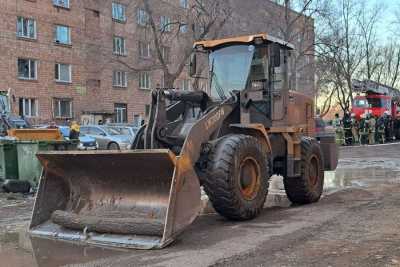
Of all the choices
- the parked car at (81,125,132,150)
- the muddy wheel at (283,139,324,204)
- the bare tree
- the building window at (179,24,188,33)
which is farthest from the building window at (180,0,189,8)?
the muddy wheel at (283,139,324,204)

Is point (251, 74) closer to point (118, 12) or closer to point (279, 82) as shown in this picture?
point (279, 82)

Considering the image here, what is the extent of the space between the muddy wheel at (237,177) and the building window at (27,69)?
97.9 feet

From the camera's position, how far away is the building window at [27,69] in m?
35.6

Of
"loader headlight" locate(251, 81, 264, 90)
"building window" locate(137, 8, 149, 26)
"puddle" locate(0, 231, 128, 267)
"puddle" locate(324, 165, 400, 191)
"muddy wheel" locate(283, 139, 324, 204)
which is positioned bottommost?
"puddle" locate(0, 231, 128, 267)

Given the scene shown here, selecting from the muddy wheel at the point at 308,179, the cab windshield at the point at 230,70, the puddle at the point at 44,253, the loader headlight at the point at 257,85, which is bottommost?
the puddle at the point at 44,253

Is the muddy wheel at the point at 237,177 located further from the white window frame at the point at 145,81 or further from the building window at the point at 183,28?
the white window frame at the point at 145,81

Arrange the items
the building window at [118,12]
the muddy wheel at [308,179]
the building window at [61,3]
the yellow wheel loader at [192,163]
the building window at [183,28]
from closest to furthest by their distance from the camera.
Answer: the yellow wheel loader at [192,163]
the muddy wheel at [308,179]
the building window at [183,28]
the building window at [61,3]
the building window at [118,12]

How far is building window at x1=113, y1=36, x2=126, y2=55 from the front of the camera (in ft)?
142

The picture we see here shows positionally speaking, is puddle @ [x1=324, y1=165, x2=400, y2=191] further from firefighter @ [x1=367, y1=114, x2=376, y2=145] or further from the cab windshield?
firefighter @ [x1=367, y1=114, x2=376, y2=145]

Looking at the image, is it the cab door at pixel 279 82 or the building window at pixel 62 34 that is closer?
the cab door at pixel 279 82

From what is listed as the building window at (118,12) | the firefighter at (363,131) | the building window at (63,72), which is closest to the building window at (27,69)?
the building window at (63,72)

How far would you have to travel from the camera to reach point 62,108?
38.6 m

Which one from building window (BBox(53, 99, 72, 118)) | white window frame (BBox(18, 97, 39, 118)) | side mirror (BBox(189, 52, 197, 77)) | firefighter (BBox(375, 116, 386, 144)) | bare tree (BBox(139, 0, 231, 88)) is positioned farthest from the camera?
building window (BBox(53, 99, 72, 118))

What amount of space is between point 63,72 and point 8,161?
27002mm
